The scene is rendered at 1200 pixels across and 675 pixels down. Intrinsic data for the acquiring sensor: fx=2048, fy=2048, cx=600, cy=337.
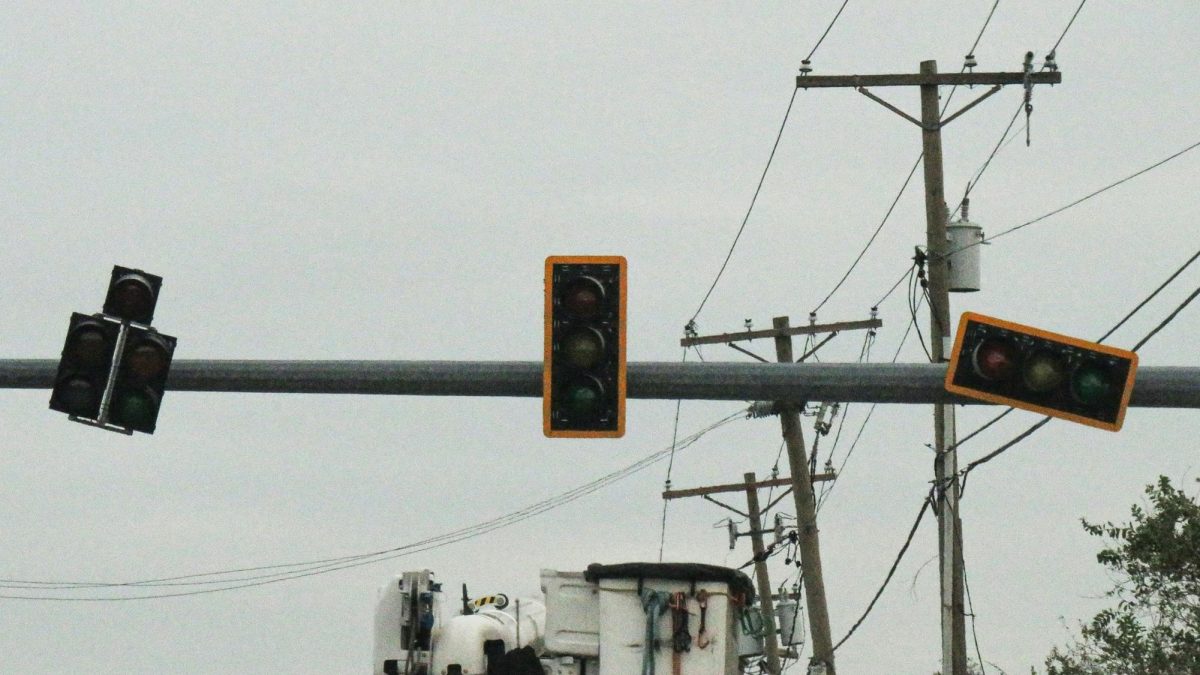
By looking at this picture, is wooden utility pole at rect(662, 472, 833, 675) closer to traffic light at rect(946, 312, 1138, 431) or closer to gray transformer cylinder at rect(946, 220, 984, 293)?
gray transformer cylinder at rect(946, 220, 984, 293)

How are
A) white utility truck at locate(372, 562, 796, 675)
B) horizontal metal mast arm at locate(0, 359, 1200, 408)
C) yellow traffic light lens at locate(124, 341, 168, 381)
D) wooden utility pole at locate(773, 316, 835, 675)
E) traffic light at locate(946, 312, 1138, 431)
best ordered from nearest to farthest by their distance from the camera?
traffic light at locate(946, 312, 1138, 431), horizontal metal mast arm at locate(0, 359, 1200, 408), yellow traffic light lens at locate(124, 341, 168, 381), white utility truck at locate(372, 562, 796, 675), wooden utility pole at locate(773, 316, 835, 675)

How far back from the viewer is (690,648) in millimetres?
15195

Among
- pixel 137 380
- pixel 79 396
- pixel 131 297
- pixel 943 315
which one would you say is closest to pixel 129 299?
pixel 131 297

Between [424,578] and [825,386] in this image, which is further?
[424,578]

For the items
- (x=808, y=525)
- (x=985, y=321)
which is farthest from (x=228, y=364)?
(x=808, y=525)

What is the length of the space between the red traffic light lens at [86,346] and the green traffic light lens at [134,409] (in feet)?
0.82

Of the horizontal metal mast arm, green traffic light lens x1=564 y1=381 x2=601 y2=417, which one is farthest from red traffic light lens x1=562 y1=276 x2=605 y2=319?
the horizontal metal mast arm

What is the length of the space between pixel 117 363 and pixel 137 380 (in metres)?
0.15

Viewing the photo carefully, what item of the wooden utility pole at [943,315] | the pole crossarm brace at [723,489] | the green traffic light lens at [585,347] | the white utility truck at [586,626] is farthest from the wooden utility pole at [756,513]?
the green traffic light lens at [585,347]

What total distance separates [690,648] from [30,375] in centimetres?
544

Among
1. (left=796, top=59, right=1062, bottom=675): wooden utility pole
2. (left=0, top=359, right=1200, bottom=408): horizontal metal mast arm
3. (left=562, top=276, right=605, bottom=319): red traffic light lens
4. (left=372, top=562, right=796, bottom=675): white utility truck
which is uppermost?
(left=796, top=59, right=1062, bottom=675): wooden utility pole

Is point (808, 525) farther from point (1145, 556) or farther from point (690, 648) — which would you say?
point (690, 648)

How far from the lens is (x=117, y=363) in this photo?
11883mm

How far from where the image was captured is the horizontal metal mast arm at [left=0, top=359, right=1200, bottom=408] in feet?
38.6
